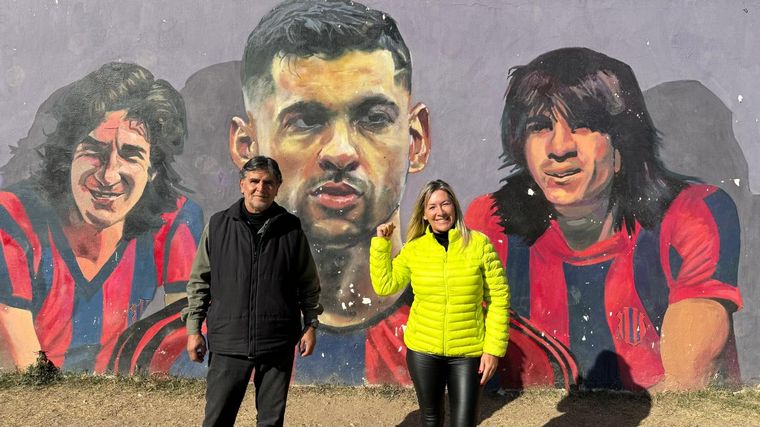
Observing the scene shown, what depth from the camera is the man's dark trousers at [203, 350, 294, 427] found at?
276 cm

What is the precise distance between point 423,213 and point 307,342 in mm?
918

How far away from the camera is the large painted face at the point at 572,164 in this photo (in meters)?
4.71

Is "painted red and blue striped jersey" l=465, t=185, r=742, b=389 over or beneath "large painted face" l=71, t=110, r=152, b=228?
beneath

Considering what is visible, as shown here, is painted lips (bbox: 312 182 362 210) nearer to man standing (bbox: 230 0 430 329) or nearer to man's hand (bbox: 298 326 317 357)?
man standing (bbox: 230 0 430 329)

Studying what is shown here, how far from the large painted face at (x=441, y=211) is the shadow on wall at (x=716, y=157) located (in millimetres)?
Result: 2709

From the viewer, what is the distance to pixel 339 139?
476 centimetres

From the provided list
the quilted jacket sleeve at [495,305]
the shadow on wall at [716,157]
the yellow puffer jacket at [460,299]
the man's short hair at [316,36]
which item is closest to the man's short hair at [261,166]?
the yellow puffer jacket at [460,299]

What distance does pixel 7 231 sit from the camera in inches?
192

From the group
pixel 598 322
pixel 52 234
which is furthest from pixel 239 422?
pixel 598 322

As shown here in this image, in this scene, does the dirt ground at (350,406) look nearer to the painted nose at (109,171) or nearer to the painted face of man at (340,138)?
the painted face of man at (340,138)

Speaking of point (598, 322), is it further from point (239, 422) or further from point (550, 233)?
point (239, 422)

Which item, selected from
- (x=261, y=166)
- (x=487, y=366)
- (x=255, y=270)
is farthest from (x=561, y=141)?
(x=255, y=270)

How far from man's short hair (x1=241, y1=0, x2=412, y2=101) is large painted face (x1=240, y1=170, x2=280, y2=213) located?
219cm

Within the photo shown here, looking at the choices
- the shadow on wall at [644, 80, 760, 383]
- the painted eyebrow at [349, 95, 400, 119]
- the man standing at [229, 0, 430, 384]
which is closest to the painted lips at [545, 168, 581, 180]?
the shadow on wall at [644, 80, 760, 383]
